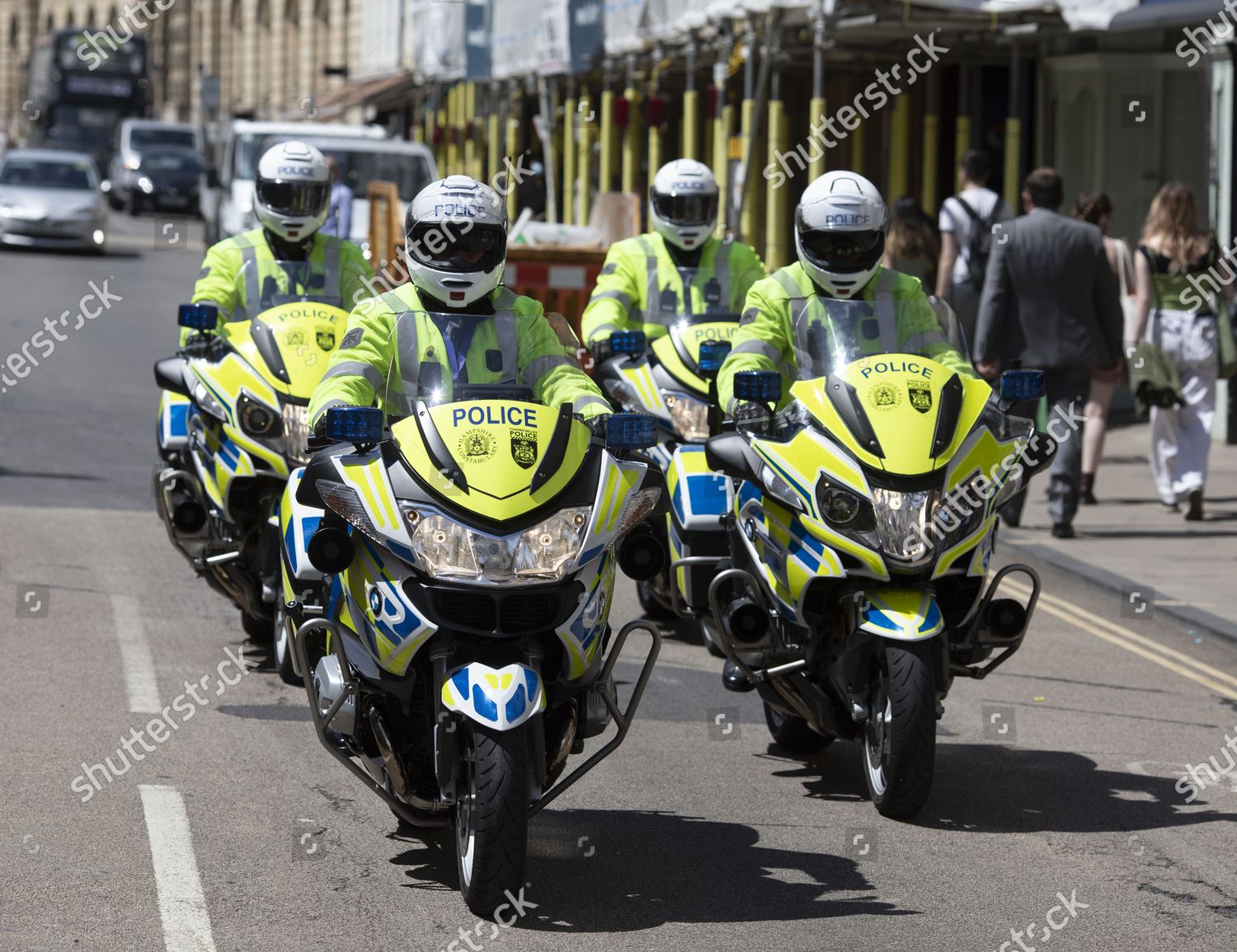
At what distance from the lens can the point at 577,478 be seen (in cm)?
536

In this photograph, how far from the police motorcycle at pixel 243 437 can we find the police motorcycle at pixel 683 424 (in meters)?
1.34

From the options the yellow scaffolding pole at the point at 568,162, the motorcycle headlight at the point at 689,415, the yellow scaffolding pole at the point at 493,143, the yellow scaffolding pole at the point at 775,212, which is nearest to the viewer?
the motorcycle headlight at the point at 689,415

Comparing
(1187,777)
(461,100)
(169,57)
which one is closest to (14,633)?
(1187,777)

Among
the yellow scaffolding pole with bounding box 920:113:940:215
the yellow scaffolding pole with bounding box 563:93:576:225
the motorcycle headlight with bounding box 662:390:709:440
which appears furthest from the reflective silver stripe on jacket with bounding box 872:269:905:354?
the yellow scaffolding pole with bounding box 563:93:576:225

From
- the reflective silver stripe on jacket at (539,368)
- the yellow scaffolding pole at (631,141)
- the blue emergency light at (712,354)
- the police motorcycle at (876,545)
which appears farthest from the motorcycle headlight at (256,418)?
the yellow scaffolding pole at (631,141)

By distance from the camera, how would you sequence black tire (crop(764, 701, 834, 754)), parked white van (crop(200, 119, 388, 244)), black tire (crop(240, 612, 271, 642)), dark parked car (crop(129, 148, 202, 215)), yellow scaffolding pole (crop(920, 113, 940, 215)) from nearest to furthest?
1. black tire (crop(764, 701, 834, 754))
2. black tire (crop(240, 612, 271, 642))
3. yellow scaffolding pole (crop(920, 113, 940, 215))
4. parked white van (crop(200, 119, 388, 244))
5. dark parked car (crop(129, 148, 202, 215))

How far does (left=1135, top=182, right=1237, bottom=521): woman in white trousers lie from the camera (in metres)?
12.7

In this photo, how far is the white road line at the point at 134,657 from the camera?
7605 mm

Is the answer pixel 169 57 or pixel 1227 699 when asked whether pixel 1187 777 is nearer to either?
pixel 1227 699

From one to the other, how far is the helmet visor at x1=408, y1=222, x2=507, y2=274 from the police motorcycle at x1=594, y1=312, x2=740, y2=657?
7.67 feet

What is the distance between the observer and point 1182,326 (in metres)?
12.9

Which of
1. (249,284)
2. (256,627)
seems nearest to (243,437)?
(256,627)

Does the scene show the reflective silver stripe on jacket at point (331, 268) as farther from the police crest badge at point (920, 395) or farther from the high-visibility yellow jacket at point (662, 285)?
the police crest badge at point (920, 395)

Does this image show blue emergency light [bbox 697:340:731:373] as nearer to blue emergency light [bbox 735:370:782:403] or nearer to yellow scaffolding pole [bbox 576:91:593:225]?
blue emergency light [bbox 735:370:782:403]
